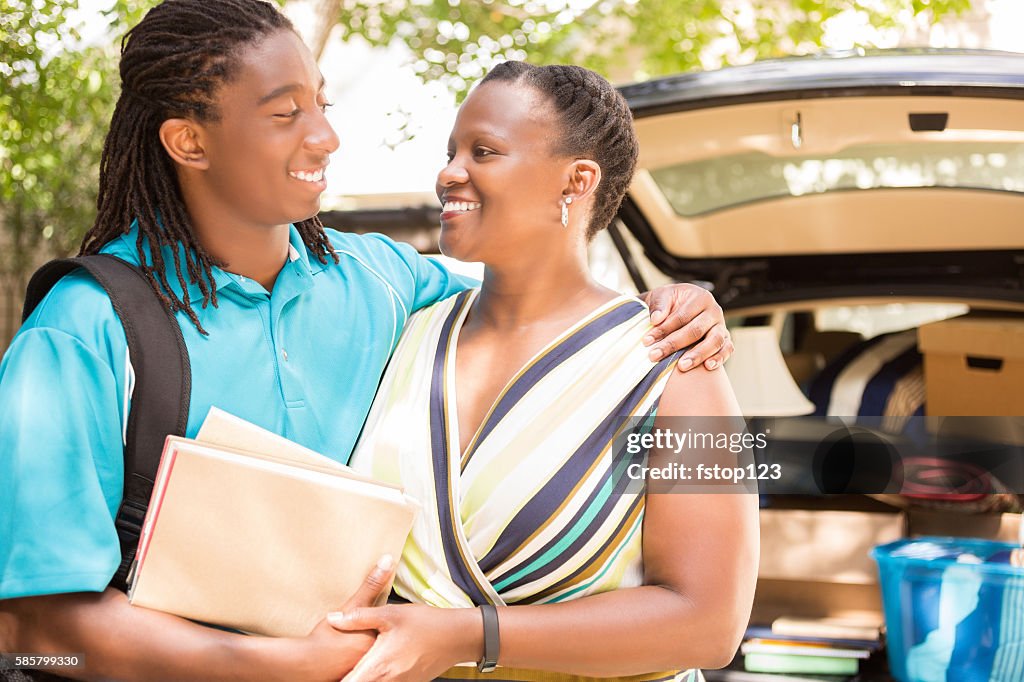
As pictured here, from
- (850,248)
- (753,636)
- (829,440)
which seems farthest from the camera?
(850,248)

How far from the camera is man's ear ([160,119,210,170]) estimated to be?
1709mm

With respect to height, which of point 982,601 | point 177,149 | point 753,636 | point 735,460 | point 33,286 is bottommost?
point 753,636

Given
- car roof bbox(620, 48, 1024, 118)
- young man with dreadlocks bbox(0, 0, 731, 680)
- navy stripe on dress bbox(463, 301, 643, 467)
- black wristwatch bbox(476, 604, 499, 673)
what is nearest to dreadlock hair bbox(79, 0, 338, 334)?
young man with dreadlocks bbox(0, 0, 731, 680)

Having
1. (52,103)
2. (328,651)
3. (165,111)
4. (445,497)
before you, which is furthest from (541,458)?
(52,103)

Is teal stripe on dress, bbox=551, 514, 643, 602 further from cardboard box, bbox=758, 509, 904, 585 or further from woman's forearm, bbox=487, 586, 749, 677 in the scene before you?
cardboard box, bbox=758, 509, 904, 585

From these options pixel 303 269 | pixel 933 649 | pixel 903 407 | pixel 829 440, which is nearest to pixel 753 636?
pixel 933 649

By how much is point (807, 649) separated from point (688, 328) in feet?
4.54

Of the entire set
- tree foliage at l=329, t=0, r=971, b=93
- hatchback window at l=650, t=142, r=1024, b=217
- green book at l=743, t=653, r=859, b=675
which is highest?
tree foliage at l=329, t=0, r=971, b=93

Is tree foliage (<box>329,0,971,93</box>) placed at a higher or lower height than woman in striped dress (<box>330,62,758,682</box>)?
higher

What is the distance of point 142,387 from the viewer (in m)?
1.51

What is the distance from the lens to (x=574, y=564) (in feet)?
5.36

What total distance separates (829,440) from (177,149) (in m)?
2.32

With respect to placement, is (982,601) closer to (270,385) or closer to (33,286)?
(270,385)

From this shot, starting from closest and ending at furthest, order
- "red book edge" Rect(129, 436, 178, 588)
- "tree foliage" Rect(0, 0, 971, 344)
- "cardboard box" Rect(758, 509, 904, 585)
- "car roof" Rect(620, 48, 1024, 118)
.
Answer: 1. "red book edge" Rect(129, 436, 178, 588)
2. "car roof" Rect(620, 48, 1024, 118)
3. "cardboard box" Rect(758, 509, 904, 585)
4. "tree foliage" Rect(0, 0, 971, 344)
